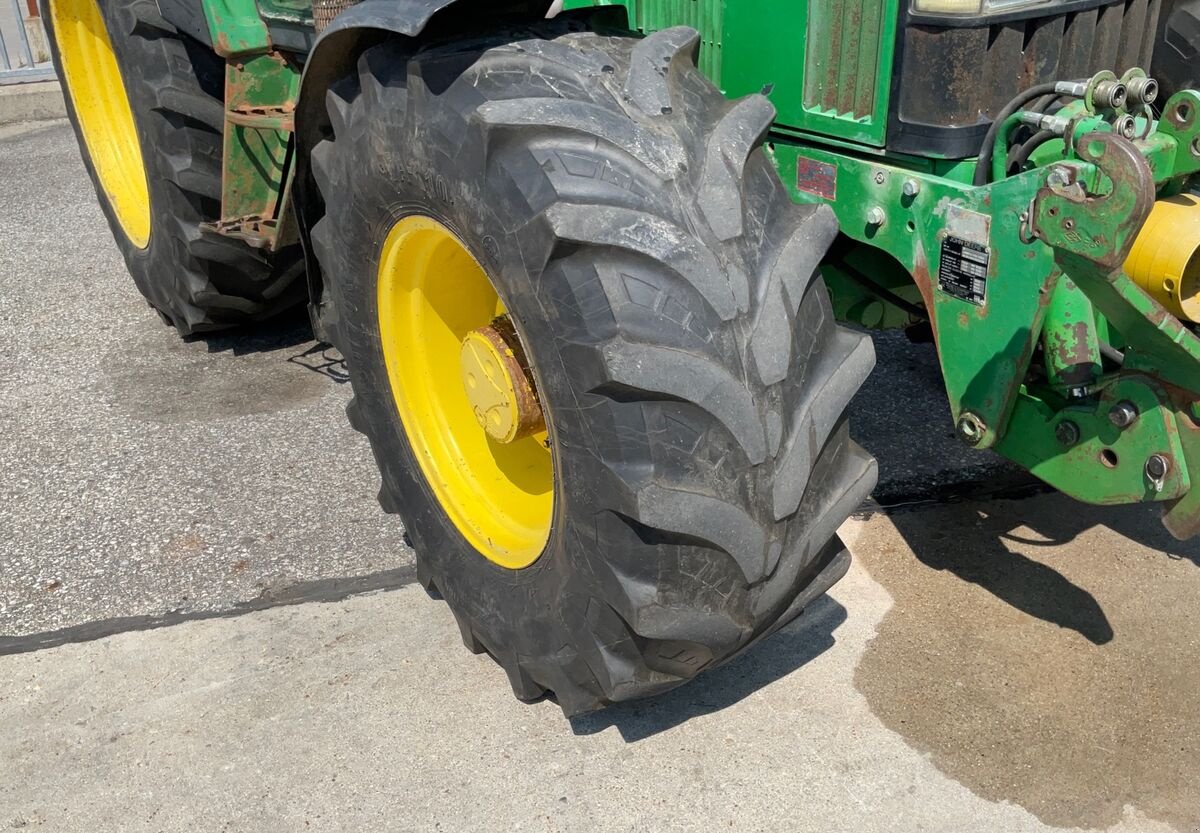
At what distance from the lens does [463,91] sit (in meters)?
2.01

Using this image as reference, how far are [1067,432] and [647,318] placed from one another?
823 millimetres

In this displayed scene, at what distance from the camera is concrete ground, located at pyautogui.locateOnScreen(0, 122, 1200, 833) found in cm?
229

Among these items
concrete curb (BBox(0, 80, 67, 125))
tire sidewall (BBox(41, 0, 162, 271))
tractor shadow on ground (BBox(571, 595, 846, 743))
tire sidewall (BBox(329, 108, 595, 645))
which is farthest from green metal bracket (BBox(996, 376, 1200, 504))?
concrete curb (BBox(0, 80, 67, 125))

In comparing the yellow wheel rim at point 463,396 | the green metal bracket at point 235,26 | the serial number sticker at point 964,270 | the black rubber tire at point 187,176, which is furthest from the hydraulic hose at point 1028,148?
the black rubber tire at point 187,176

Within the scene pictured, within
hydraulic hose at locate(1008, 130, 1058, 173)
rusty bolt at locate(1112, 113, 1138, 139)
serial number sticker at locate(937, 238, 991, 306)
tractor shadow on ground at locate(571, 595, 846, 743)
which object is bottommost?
tractor shadow on ground at locate(571, 595, 846, 743)

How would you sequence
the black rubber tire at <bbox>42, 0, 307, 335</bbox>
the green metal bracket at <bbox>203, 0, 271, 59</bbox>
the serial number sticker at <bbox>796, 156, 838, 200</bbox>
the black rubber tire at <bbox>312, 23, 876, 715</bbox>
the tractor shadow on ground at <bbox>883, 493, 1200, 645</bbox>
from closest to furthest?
the black rubber tire at <bbox>312, 23, 876, 715</bbox> → the serial number sticker at <bbox>796, 156, 838, 200</bbox> → the tractor shadow on ground at <bbox>883, 493, 1200, 645</bbox> → the green metal bracket at <bbox>203, 0, 271, 59</bbox> → the black rubber tire at <bbox>42, 0, 307, 335</bbox>

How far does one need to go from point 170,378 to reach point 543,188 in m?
2.61

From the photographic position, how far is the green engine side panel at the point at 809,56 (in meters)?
2.17

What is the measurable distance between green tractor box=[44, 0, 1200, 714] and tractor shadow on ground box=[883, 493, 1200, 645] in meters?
0.72

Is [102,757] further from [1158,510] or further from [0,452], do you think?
[1158,510]

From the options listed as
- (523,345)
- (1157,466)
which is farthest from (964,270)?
(523,345)

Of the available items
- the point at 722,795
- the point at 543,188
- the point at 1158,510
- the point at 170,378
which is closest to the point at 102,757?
the point at 722,795

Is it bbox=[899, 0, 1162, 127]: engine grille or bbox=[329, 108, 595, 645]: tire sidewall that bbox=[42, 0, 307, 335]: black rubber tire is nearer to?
bbox=[329, 108, 595, 645]: tire sidewall

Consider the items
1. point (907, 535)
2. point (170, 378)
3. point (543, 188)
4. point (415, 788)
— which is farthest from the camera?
point (170, 378)
